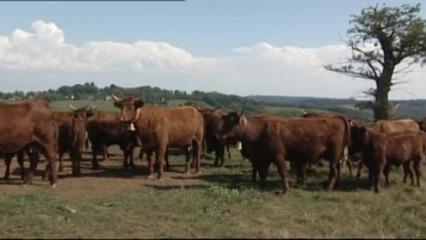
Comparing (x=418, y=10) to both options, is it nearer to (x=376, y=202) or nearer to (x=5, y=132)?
(x=376, y=202)

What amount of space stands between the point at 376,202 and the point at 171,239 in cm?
663

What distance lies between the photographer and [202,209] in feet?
39.8

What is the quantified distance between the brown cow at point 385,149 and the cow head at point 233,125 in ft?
10.0

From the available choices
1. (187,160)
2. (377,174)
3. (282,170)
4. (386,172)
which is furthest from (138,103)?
(386,172)

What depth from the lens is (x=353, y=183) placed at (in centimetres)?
1681

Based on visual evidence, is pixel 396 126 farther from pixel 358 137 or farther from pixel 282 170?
pixel 282 170

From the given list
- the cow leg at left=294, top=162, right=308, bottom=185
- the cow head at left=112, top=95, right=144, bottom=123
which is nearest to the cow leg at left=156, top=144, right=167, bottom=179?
the cow head at left=112, top=95, right=144, bottom=123

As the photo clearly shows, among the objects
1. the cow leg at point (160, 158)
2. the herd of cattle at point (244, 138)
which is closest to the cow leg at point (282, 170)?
the herd of cattle at point (244, 138)

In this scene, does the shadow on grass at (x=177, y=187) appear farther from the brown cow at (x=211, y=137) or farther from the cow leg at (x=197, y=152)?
the brown cow at (x=211, y=137)

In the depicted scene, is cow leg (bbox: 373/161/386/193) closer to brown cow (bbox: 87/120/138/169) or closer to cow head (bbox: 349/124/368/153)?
cow head (bbox: 349/124/368/153)

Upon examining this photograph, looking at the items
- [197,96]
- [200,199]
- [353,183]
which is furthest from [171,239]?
[197,96]

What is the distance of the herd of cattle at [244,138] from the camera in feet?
49.5

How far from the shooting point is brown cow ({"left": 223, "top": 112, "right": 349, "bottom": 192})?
1512cm

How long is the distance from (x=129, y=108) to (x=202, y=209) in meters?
5.91
